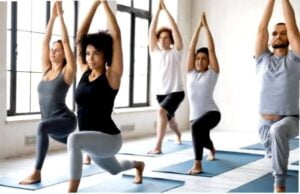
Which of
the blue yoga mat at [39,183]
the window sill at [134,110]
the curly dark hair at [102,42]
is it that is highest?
the curly dark hair at [102,42]

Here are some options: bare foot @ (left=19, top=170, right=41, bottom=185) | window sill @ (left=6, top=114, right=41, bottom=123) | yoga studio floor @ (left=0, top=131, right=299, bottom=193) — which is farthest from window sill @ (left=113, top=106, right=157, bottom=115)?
bare foot @ (left=19, top=170, right=41, bottom=185)

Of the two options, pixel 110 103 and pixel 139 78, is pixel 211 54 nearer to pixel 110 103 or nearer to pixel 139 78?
pixel 110 103

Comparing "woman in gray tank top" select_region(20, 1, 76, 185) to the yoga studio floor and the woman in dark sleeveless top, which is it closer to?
the yoga studio floor

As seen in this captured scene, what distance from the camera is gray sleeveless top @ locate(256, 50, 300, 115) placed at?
3.52 metres

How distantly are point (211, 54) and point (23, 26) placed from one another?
8.05 ft

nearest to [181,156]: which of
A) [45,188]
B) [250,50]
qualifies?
[45,188]

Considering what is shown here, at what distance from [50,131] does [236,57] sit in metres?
5.29

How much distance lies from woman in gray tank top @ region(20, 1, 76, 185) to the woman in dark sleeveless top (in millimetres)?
527

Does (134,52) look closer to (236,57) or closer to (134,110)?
(134,110)

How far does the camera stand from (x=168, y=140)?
6891 millimetres

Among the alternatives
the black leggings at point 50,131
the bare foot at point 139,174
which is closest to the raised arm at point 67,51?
the black leggings at point 50,131

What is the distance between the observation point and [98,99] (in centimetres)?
324

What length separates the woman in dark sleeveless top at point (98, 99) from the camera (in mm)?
3180

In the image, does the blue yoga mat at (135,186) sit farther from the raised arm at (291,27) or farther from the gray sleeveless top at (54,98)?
the raised arm at (291,27)
